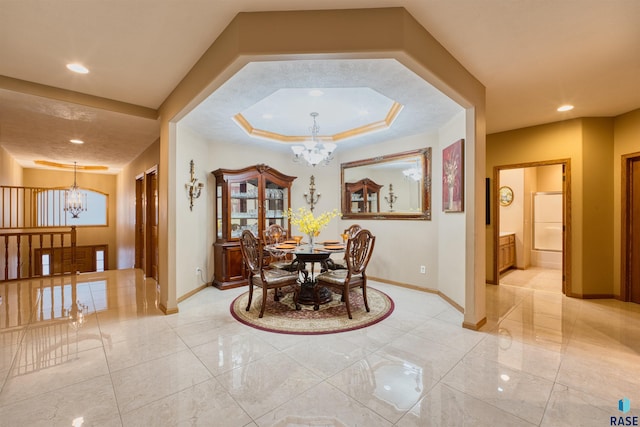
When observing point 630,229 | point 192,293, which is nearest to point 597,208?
point 630,229

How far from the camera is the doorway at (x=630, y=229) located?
3.64 meters

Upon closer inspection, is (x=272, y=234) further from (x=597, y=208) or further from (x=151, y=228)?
(x=597, y=208)

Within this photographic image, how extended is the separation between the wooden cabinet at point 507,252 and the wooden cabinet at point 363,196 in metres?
2.72

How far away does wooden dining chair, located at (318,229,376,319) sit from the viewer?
3121 mm

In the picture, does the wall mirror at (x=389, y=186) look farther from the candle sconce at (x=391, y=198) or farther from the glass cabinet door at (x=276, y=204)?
the glass cabinet door at (x=276, y=204)

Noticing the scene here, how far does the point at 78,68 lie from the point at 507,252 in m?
7.29

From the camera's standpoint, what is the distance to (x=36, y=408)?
168 centimetres

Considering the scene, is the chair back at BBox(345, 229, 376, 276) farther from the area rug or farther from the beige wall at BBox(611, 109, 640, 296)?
the beige wall at BBox(611, 109, 640, 296)

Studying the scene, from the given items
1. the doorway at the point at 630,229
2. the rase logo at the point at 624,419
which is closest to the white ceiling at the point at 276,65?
the doorway at the point at 630,229

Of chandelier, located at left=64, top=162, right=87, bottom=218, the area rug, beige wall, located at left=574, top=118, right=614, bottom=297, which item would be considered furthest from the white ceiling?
chandelier, located at left=64, top=162, right=87, bottom=218

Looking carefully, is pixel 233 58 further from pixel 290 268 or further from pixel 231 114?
pixel 290 268

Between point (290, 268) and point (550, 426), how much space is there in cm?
283

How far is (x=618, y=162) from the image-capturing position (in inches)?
148

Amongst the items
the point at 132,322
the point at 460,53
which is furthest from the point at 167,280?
the point at 460,53
